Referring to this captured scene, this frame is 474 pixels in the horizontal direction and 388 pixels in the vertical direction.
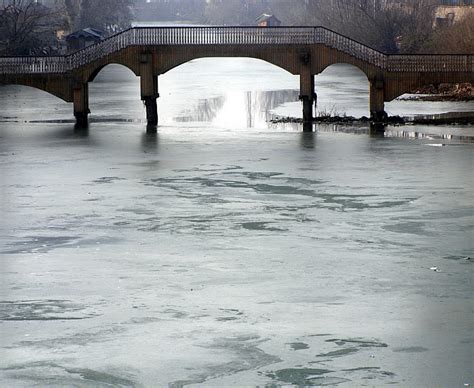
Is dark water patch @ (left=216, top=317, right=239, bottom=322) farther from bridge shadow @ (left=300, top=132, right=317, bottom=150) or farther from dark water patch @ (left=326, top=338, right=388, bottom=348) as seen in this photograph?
bridge shadow @ (left=300, top=132, right=317, bottom=150)

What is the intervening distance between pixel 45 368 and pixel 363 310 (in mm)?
5886

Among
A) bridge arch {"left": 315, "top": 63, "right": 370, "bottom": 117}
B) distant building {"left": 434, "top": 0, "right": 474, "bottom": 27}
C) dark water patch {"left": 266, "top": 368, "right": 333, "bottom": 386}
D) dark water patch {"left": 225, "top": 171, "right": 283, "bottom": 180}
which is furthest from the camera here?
distant building {"left": 434, "top": 0, "right": 474, "bottom": 27}

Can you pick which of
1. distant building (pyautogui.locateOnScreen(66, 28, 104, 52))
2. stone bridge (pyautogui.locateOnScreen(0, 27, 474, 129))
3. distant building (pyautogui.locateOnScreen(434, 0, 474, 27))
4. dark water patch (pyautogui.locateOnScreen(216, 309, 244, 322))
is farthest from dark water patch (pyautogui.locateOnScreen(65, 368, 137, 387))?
distant building (pyautogui.locateOnScreen(66, 28, 104, 52))

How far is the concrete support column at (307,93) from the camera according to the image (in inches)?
2389

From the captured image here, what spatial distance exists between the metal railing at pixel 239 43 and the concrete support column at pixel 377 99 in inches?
31.8

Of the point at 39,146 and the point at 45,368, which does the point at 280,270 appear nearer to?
the point at 45,368

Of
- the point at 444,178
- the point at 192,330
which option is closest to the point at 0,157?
the point at 444,178

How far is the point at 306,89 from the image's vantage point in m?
61.0

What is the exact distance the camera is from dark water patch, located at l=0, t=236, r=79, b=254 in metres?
27.2

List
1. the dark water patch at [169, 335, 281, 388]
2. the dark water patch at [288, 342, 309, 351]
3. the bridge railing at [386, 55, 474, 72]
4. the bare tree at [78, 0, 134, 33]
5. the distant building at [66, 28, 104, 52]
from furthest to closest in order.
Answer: the bare tree at [78, 0, 134, 33]
the distant building at [66, 28, 104, 52]
the bridge railing at [386, 55, 474, 72]
the dark water patch at [288, 342, 309, 351]
the dark water patch at [169, 335, 281, 388]

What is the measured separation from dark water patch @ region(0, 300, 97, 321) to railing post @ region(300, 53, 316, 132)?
3867 cm

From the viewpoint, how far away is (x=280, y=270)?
2483cm

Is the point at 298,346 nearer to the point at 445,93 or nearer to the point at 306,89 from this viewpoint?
the point at 306,89

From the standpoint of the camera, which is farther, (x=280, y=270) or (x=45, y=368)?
(x=280, y=270)
